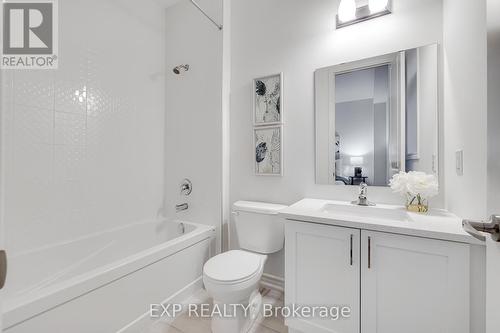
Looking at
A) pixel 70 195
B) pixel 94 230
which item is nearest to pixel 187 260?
pixel 94 230

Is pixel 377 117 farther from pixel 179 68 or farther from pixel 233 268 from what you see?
pixel 179 68

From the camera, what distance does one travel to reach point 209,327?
1528 millimetres

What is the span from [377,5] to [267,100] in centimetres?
100

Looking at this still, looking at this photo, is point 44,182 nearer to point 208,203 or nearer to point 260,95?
point 208,203

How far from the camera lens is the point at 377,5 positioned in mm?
1530

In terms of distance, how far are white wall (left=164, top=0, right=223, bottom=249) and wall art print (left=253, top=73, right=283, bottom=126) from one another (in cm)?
36

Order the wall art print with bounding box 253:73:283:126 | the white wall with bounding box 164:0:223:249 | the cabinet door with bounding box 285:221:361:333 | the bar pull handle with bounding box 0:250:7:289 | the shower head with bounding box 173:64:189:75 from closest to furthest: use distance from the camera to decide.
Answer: the bar pull handle with bounding box 0:250:7:289
the cabinet door with bounding box 285:221:361:333
the wall art print with bounding box 253:73:283:126
the white wall with bounding box 164:0:223:249
the shower head with bounding box 173:64:189:75

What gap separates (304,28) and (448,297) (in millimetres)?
1974

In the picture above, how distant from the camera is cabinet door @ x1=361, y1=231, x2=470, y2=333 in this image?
0.98 metres

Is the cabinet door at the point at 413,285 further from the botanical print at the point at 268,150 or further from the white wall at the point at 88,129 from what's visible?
the white wall at the point at 88,129

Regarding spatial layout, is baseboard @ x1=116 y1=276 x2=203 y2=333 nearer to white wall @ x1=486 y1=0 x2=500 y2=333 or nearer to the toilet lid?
the toilet lid

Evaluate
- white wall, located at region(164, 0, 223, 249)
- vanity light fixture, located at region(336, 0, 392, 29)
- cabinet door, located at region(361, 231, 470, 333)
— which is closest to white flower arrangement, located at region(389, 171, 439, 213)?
cabinet door, located at region(361, 231, 470, 333)

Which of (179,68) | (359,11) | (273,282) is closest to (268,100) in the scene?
(359,11)

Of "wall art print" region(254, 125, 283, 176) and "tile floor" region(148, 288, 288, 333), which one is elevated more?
"wall art print" region(254, 125, 283, 176)
